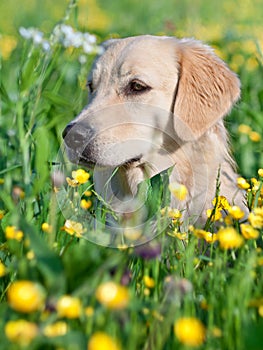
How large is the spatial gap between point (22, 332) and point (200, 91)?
1.88m

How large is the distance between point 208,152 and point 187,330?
173 centimetres

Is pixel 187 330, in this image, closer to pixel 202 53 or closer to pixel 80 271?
pixel 80 271

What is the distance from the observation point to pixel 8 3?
8.31 m

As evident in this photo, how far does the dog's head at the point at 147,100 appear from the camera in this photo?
2.68m

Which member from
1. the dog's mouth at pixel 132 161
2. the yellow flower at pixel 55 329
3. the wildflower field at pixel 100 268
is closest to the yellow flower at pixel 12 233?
the wildflower field at pixel 100 268

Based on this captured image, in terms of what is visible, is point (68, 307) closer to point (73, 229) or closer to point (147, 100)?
point (73, 229)

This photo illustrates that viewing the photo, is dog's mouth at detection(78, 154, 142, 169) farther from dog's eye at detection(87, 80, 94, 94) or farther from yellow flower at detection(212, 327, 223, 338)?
yellow flower at detection(212, 327, 223, 338)

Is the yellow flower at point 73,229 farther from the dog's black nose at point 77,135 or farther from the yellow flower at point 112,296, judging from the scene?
the dog's black nose at point 77,135

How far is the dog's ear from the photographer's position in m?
2.82

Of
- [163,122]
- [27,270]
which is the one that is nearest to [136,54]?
[163,122]

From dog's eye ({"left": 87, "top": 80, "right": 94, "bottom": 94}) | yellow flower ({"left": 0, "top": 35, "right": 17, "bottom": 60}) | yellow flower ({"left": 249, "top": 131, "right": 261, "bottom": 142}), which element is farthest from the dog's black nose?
yellow flower ({"left": 0, "top": 35, "right": 17, "bottom": 60})

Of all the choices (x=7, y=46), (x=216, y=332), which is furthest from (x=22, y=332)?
(x=7, y=46)

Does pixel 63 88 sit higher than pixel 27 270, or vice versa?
pixel 27 270

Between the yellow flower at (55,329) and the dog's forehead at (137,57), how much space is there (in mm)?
1665
